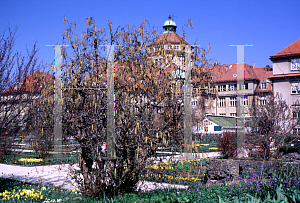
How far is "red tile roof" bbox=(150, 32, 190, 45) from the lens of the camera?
579 cm

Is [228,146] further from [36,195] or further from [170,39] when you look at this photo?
[36,195]

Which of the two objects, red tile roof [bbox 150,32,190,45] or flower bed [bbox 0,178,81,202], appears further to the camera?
flower bed [bbox 0,178,81,202]

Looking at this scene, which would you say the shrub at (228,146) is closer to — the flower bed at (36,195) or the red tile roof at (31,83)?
the flower bed at (36,195)

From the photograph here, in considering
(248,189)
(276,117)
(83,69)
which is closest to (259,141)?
(276,117)

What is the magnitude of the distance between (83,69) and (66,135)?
144 cm

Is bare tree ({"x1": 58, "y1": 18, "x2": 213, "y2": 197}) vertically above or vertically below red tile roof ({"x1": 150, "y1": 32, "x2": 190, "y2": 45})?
below

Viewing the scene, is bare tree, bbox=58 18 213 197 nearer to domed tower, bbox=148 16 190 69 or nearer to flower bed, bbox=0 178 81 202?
domed tower, bbox=148 16 190 69

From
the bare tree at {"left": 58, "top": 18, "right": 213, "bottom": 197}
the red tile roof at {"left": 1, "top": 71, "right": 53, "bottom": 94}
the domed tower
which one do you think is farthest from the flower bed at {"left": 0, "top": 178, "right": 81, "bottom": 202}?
the domed tower

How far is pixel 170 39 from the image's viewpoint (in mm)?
5930

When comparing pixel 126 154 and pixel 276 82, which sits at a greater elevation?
pixel 276 82

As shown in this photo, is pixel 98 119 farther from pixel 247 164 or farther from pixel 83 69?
pixel 247 164

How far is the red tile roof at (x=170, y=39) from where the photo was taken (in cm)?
579

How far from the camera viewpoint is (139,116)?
5438mm

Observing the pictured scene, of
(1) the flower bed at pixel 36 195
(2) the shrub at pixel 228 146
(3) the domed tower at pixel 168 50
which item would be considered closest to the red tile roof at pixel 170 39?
(3) the domed tower at pixel 168 50
